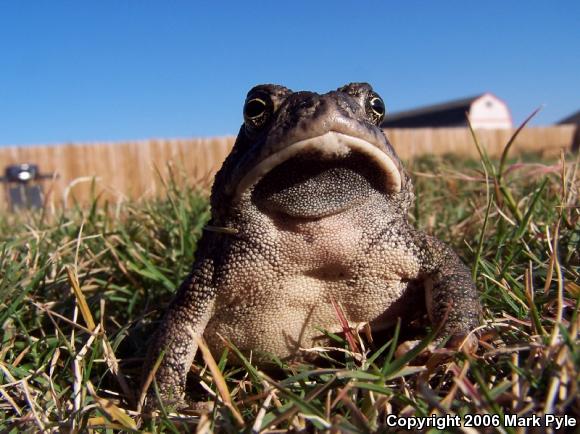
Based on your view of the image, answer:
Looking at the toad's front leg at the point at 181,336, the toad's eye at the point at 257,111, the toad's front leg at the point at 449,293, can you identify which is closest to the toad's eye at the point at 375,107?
the toad's eye at the point at 257,111

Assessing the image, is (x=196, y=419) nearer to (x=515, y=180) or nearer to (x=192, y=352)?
(x=192, y=352)

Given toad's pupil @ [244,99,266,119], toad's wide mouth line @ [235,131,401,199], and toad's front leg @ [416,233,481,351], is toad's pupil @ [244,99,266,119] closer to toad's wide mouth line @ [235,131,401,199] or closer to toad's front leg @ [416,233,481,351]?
toad's wide mouth line @ [235,131,401,199]

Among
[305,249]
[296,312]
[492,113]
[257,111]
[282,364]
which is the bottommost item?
[282,364]

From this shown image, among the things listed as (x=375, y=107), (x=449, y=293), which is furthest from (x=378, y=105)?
(x=449, y=293)

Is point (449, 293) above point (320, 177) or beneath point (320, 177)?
beneath

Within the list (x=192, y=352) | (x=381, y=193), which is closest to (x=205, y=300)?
(x=192, y=352)

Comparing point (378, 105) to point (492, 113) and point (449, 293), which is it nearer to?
point (449, 293)
